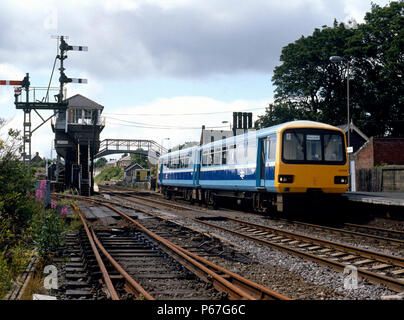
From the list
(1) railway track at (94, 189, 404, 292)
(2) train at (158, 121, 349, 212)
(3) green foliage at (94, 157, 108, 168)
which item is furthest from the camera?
(3) green foliage at (94, 157, 108, 168)

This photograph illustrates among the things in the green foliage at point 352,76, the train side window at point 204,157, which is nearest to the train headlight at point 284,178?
the train side window at point 204,157

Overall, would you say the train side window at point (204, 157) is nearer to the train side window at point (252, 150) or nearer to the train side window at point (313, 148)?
the train side window at point (252, 150)

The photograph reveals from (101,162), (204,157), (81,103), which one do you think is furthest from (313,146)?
(101,162)

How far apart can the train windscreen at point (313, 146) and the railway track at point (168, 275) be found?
5.58 meters

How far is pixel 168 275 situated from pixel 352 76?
4225cm

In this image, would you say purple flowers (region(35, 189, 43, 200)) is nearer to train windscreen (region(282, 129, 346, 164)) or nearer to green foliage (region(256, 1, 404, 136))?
train windscreen (region(282, 129, 346, 164))

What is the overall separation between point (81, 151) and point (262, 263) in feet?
105

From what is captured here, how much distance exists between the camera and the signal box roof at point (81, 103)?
43.0 meters

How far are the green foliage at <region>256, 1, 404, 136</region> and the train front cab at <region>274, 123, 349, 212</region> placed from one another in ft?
96.5

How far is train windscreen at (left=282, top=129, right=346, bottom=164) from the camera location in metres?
14.2

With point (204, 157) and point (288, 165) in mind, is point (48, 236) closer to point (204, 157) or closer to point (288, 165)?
point (288, 165)

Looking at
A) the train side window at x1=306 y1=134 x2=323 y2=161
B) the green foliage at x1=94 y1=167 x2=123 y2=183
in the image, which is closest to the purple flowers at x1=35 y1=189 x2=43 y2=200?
the train side window at x1=306 y1=134 x2=323 y2=161

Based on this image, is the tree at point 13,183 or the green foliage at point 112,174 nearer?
the tree at point 13,183
